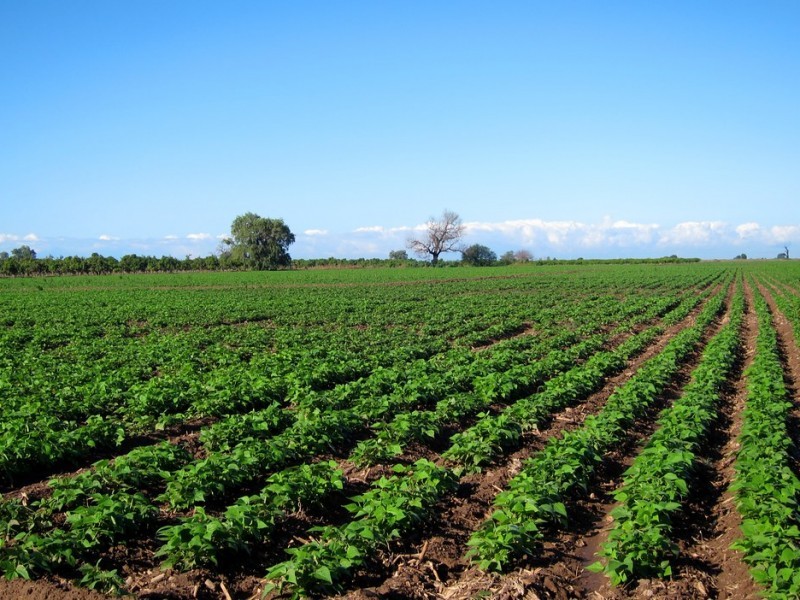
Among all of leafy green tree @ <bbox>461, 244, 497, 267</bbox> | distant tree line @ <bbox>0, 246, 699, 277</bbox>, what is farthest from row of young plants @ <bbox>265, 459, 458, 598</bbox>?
leafy green tree @ <bbox>461, 244, 497, 267</bbox>

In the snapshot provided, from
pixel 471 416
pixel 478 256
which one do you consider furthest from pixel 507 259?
pixel 471 416

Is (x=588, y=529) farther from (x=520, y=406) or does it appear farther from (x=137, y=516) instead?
(x=137, y=516)

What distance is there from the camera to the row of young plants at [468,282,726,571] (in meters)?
5.93

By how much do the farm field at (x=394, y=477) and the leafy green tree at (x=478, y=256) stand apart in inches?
4279

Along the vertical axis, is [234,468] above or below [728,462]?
above

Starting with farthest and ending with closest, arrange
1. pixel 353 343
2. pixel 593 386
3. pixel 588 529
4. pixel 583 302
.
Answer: pixel 583 302
pixel 353 343
pixel 593 386
pixel 588 529

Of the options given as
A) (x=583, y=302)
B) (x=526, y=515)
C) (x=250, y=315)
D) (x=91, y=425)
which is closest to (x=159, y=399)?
(x=91, y=425)

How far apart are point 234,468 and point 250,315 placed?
903 inches

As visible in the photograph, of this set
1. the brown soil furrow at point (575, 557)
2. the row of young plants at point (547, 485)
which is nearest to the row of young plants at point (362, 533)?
the row of young plants at point (547, 485)

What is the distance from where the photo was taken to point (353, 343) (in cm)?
1984

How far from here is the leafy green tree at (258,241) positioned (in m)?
103

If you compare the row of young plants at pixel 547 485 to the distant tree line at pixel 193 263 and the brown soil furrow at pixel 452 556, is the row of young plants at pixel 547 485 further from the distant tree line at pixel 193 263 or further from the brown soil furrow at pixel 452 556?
the distant tree line at pixel 193 263

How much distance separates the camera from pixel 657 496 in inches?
259

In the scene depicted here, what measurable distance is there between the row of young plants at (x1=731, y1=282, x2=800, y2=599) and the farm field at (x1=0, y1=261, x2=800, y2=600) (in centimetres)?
3
